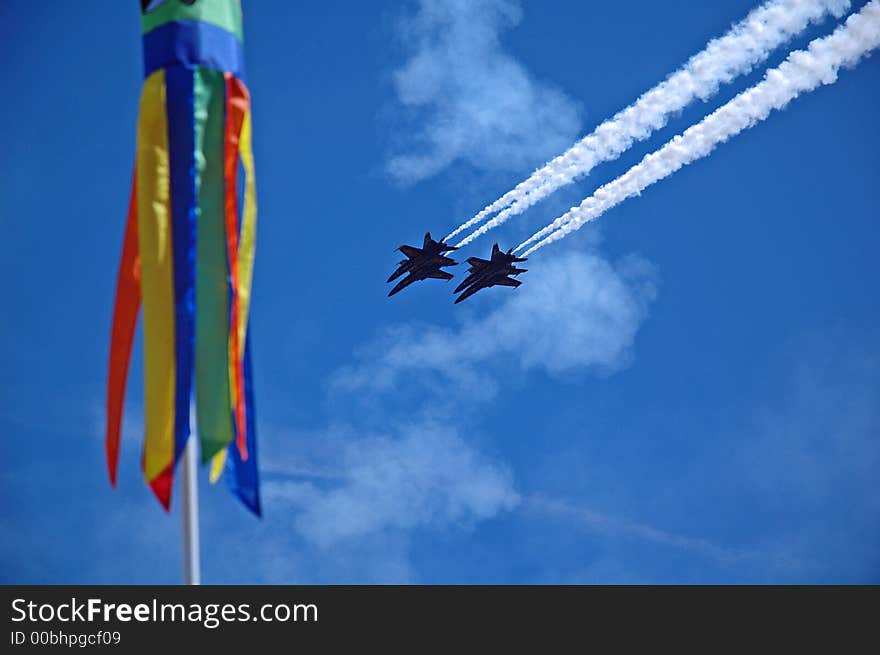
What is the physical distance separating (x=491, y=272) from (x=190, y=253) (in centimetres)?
4116

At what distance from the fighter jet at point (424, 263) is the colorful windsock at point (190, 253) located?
40718 mm

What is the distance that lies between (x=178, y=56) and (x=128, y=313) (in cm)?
510

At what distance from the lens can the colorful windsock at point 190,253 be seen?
69.5ft

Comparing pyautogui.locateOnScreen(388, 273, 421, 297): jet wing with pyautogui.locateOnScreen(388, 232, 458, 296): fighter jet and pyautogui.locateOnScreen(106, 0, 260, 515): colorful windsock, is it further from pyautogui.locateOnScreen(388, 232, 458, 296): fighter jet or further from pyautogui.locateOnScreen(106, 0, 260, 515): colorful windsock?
pyautogui.locateOnScreen(106, 0, 260, 515): colorful windsock

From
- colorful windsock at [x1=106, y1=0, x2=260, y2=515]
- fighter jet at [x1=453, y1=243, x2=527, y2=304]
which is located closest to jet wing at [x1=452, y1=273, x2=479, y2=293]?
fighter jet at [x1=453, y1=243, x2=527, y2=304]

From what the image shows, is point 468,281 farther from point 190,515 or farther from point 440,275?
point 190,515

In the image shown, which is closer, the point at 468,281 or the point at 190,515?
the point at 190,515

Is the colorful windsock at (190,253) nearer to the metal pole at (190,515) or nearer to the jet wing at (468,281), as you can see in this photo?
the metal pole at (190,515)

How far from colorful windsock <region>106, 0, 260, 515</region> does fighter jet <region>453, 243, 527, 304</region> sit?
1531 inches

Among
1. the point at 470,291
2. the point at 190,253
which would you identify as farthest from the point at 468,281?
the point at 190,253

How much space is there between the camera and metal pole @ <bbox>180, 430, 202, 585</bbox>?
20.0 metres

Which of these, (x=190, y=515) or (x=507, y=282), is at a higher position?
(x=507, y=282)

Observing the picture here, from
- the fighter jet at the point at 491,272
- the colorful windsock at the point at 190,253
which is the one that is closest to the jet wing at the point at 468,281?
the fighter jet at the point at 491,272

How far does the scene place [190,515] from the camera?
66.2ft
